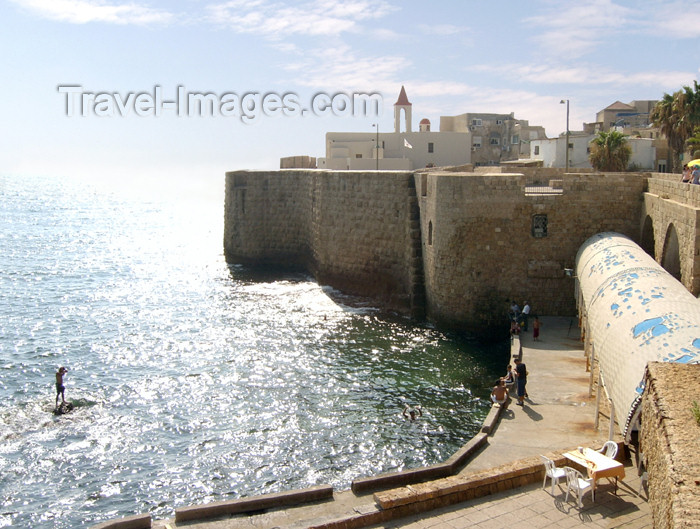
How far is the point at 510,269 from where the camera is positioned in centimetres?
2770

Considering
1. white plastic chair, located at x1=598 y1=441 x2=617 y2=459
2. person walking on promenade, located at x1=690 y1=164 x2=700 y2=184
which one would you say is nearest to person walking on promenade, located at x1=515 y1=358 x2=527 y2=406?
white plastic chair, located at x1=598 y1=441 x2=617 y2=459

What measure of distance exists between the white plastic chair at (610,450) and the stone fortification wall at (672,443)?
0.46m

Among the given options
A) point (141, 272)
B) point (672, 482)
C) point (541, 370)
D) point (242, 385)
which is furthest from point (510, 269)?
point (141, 272)

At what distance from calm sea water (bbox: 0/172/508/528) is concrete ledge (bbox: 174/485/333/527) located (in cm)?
329

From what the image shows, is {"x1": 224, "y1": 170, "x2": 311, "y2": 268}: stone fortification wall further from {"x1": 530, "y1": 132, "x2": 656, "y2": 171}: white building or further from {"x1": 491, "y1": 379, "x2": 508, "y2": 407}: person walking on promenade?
{"x1": 491, "y1": 379, "x2": 508, "y2": 407}: person walking on promenade

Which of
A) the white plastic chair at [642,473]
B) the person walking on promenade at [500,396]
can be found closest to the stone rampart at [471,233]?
the person walking on promenade at [500,396]

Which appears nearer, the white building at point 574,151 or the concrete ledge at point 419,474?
the concrete ledge at point 419,474

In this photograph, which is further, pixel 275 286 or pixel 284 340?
pixel 275 286

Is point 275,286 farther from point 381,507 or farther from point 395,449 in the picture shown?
point 381,507

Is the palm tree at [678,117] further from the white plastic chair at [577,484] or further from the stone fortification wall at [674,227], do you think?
the white plastic chair at [577,484]

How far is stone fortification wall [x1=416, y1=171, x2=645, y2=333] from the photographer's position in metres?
27.0

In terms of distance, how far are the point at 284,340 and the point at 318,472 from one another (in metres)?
11.8

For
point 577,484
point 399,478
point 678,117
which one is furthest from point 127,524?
point 678,117

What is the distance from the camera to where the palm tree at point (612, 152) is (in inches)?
1860
